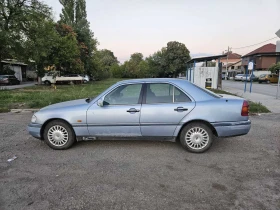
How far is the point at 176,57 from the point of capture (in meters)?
41.9

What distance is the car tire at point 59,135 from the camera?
4379 mm

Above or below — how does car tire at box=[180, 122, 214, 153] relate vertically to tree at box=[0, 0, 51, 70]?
below

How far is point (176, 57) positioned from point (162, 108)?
130 ft

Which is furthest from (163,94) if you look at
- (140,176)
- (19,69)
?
(19,69)

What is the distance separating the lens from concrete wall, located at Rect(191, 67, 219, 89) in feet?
53.0

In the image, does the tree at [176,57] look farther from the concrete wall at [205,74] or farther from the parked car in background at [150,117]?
the parked car in background at [150,117]

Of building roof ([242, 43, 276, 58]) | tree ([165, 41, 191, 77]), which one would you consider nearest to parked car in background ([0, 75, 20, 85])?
tree ([165, 41, 191, 77])

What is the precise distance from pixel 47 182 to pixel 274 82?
37.2 metres

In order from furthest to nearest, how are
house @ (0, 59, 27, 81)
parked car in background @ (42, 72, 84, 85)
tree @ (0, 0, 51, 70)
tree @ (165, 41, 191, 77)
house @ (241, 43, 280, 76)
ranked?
house @ (241, 43, 280, 76), tree @ (165, 41, 191, 77), house @ (0, 59, 27, 81), parked car in background @ (42, 72, 84, 85), tree @ (0, 0, 51, 70)

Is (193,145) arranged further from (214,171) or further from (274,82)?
(274,82)

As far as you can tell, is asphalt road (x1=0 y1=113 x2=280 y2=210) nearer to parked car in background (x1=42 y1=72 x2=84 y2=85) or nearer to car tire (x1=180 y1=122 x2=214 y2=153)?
car tire (x1=180 y1=122 x2=214 y2=153)

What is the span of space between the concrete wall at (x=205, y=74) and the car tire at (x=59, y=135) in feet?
44.7

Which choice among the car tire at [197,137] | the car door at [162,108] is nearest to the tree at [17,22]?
the car door at [162,108]

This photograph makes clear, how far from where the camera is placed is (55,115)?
432 centimetres
